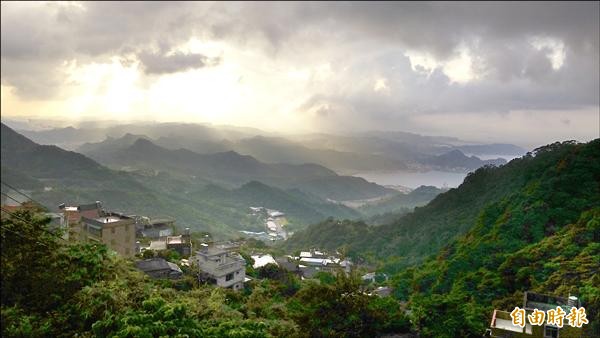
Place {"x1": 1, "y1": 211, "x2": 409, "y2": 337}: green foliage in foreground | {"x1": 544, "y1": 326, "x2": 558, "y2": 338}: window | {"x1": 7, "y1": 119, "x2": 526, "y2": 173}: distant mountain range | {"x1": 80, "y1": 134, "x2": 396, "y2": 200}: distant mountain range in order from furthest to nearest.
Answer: {"x1": 7, "y1": 119, "x2": 526, "y2": 173}: distant mountain range
{"x1": 80, "y1": 134, "x2": 396, "y2": 200}: distant mountain range
{"x1": 544, "y1": 326, "x2": 558, "y2": 338}: window
{"x1": 1, "y1": 211, "x2": 409, "y2": 337}: green foliage in foreground

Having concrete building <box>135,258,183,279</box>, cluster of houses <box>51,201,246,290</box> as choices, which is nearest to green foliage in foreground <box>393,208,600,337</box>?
cluster of houses <box>51,201,246,290</box>

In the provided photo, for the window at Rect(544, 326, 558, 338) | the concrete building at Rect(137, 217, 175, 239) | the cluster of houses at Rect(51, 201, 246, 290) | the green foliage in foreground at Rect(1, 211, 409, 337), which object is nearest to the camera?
the green foliage in foreground at Rect(1, 211, 409, 337)

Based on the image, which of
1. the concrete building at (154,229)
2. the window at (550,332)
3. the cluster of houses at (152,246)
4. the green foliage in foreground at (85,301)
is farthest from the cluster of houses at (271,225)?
the window at (550,332)

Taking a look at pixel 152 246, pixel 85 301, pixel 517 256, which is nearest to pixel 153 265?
pixel 152 246

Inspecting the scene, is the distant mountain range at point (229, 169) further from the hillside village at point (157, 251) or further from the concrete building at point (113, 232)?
the concrete building at point (113, 232)

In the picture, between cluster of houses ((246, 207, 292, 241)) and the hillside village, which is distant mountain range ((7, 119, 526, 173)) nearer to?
cluster of houses ((246, 207, 292, 241))
